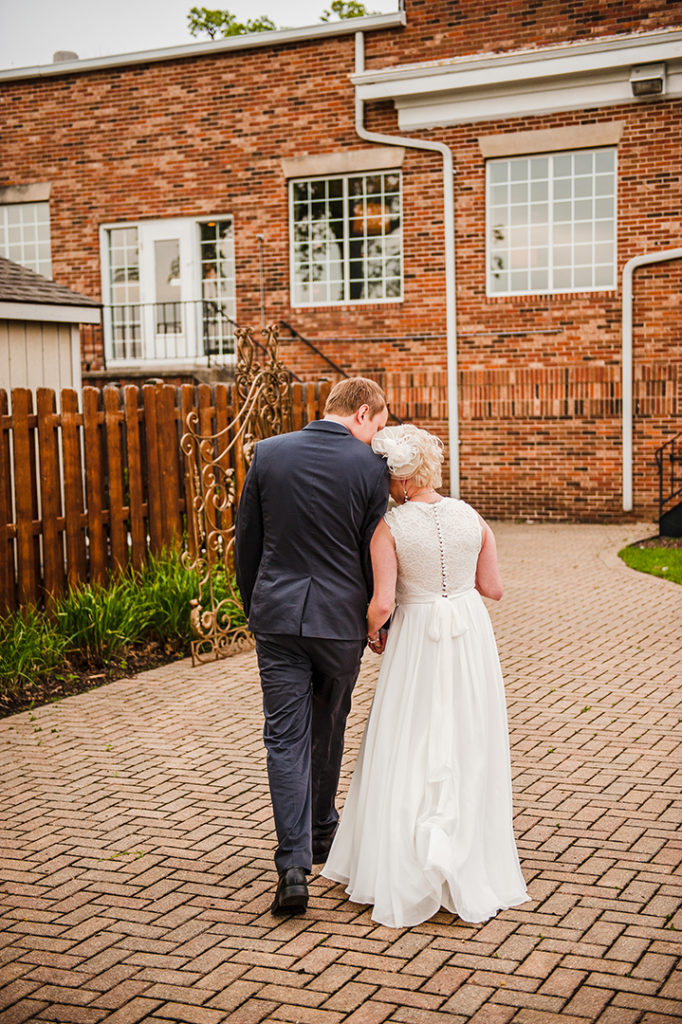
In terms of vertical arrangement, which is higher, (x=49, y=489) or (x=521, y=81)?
(x=521, y=81)

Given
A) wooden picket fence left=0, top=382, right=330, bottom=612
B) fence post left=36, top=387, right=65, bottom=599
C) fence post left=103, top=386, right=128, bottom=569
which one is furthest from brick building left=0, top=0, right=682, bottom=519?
fence post left=36, top=387, right=65, bottom=599

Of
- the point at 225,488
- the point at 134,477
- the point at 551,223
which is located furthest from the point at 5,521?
the point at 551,223

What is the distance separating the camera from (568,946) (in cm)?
395

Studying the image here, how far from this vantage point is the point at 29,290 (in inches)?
419

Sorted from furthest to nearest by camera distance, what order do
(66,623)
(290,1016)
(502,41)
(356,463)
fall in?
(502,41)
(66,623)
(356,463)
(290,1016)

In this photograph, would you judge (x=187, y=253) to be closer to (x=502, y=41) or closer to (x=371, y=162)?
(x=371, y=162)

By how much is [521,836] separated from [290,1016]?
1.79 m

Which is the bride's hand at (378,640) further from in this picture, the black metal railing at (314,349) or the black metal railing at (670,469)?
the black metal railing at (314,349)

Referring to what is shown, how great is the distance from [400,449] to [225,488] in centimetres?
569

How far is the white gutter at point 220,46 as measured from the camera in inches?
668

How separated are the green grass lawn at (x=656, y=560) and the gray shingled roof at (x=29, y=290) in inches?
246

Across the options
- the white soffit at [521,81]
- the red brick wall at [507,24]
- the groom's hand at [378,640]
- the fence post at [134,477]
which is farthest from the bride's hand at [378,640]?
the red brick wall at [507,24]

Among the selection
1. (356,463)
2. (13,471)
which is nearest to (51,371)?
(13,471)

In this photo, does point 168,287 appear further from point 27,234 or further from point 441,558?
point 441,558
